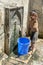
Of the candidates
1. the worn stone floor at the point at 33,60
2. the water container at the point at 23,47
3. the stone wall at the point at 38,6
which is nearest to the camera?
the worn stone floor at the point at 33,60

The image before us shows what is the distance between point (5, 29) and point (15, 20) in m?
0.48

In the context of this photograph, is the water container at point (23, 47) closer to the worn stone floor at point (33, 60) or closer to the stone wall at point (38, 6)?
the worn stone floor at point (33, 60)

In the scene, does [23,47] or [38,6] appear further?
[38,6]

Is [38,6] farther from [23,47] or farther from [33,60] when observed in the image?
[33,60]

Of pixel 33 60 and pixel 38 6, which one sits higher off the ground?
pixel 38 6

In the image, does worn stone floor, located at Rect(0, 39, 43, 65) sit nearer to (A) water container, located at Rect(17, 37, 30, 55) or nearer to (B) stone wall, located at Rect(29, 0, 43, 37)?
(A) water container, located at Rect(17, 37, 30, 55)

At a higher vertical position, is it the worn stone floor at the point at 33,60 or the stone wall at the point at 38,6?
the stone wall at the point at 38,6

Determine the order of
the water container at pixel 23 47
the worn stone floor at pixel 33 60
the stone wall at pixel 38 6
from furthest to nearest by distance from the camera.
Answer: the stone wall at pixel 38 6
the water container at pixel 23 47
the worn stone floor at pixel 33 60

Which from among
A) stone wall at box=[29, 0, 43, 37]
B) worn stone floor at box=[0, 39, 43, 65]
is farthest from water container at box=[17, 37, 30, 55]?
stone wall at box=[29, 0, 43, 37]

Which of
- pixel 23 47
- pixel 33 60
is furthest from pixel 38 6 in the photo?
pixel 33 60

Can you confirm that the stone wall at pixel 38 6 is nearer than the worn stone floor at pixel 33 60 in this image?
No

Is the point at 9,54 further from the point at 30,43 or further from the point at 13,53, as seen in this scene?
the point at 30,43

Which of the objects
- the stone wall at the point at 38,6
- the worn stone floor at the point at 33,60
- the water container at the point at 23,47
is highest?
the stone wall at the point at 38,6

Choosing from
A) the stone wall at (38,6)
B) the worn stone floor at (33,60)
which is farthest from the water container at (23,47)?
the stone wall at (38,6)
